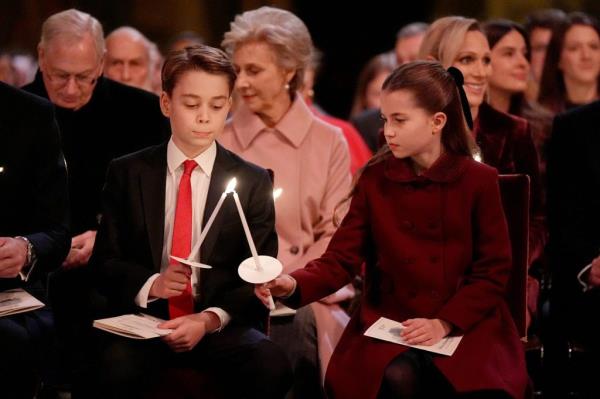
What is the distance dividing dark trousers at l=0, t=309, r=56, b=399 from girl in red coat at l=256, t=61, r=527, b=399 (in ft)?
2.73

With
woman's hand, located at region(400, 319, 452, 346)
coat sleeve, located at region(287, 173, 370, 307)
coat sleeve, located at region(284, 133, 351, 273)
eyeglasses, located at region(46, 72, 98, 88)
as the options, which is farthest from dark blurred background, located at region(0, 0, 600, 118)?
woman's hand, located at region(400, 319, 452, 346)

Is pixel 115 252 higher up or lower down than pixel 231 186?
lower down

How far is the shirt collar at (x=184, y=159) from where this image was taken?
3.57 metres

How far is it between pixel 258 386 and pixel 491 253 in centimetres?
91

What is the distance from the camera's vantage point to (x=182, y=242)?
11.4 feet

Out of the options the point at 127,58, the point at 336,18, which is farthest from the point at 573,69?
the point at 336,18

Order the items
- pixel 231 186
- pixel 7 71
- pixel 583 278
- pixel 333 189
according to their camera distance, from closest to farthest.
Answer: pixel 231 186, pixel 583 278, pixel 333 189, pixel 7 71

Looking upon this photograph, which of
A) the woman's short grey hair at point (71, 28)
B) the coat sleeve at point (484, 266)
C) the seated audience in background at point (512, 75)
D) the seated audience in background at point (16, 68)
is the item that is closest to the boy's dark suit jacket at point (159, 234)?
the coat sleeve at point (484, 266)

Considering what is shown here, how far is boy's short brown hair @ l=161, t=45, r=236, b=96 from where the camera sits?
138 inches

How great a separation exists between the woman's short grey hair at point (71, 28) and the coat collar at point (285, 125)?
706mm

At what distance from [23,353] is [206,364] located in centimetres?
63

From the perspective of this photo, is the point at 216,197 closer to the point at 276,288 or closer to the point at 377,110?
the point at 276,288

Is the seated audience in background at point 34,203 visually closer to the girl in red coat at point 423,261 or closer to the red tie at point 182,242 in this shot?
the red tie at point 182,242

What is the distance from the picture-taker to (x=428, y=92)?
11.4 feet
